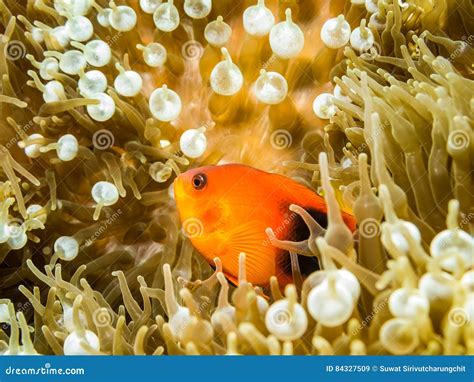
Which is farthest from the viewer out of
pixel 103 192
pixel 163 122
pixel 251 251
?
pixel 163 122

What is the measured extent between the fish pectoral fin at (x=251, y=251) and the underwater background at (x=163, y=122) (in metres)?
0.04

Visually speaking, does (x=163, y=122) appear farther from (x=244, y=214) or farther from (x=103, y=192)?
(x=244, y=214)

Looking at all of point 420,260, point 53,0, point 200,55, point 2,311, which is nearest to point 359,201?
point 420,260

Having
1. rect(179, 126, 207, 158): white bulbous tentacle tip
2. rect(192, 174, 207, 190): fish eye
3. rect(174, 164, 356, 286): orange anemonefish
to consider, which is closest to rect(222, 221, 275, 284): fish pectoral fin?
rect(174, 164, 356, 286): orange anemonefish

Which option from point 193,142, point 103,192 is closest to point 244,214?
point 193,142

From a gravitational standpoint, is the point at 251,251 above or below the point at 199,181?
below

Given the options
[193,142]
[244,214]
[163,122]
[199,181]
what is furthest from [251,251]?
[163,122]

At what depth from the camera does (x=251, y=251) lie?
134 centimetres

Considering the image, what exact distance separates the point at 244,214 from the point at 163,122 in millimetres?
405

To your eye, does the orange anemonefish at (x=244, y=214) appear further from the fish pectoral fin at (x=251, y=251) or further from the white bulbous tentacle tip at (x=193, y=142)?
the white bulbous tentacle tip at (x=193, y=142)

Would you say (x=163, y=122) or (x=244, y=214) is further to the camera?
(x=163, y=122)

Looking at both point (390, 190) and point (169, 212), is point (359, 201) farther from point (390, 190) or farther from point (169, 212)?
point (169, 212)

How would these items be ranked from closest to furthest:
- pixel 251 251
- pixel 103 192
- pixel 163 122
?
pixel 251 251
pixel 103 192
pixel 163 122

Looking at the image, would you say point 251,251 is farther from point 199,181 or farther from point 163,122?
point 163,122
